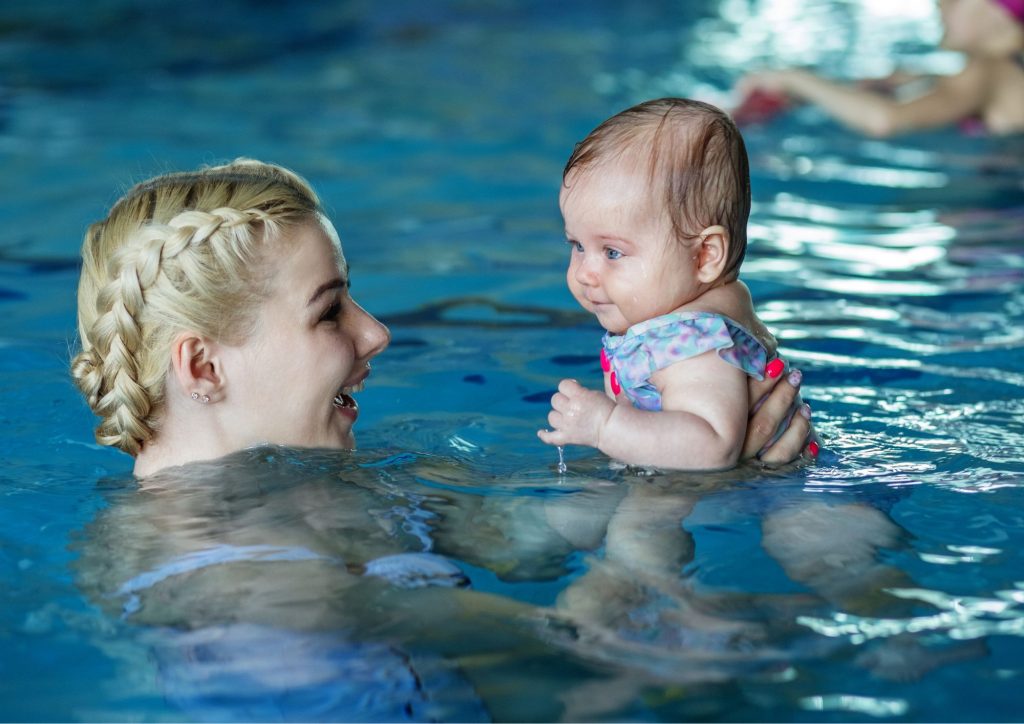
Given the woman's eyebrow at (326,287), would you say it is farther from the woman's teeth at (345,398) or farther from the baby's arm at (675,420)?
the baby's arm at (675,420)

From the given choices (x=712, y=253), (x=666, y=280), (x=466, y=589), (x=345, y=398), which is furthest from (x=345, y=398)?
(x=712, y=253)

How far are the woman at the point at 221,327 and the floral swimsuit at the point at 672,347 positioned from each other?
115 millimetres

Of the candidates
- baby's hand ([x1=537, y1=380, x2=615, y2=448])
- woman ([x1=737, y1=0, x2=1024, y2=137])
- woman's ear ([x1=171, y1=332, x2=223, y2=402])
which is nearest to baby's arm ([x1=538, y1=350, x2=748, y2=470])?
baby's hand ([x1=537, y1=380, x2=615, y2=448])

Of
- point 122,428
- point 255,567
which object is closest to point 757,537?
point 255,567

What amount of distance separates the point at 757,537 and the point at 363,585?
33.0 inches

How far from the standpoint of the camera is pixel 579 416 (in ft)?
9.45

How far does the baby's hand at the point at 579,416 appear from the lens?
2871 mm

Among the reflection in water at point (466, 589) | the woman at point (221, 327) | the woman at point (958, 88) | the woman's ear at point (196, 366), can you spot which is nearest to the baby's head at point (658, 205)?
the woman at point (221, 327)

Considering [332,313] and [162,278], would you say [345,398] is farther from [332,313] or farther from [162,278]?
[162,278]

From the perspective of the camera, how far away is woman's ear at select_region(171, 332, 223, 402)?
289 cm

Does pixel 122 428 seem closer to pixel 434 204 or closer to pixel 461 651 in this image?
pixel 461 651

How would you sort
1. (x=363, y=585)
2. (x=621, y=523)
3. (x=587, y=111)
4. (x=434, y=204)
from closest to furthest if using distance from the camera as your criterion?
(x=363, y=585), (x=621, y=523), (x=434, y=204), (x=587, y=111)

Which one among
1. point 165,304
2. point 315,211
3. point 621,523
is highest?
point 315,211

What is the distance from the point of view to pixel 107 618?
2.62m
